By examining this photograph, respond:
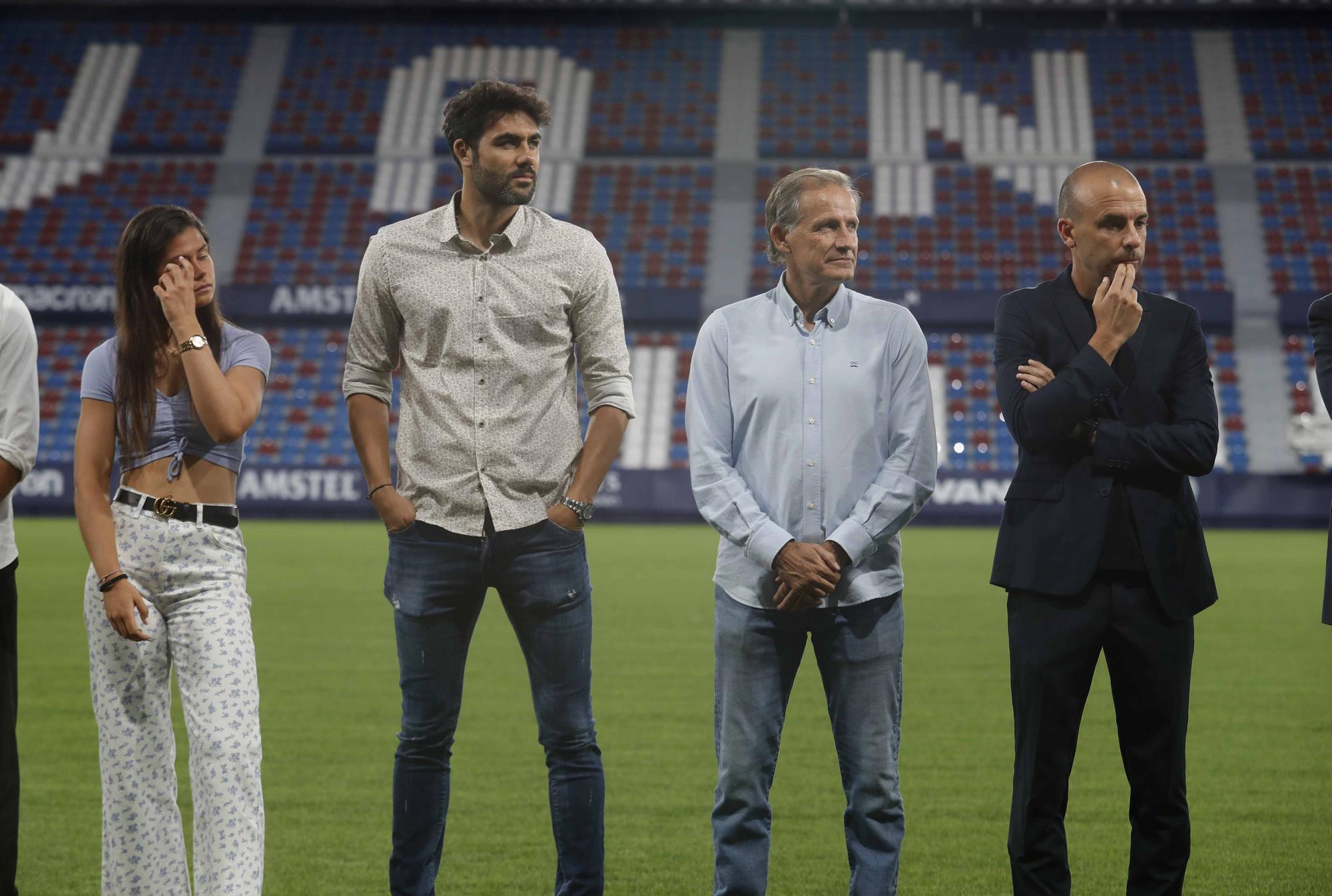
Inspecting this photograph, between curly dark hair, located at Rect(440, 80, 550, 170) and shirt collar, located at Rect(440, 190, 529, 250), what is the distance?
0.45 feet

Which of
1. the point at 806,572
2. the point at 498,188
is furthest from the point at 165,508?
the point at 806,572

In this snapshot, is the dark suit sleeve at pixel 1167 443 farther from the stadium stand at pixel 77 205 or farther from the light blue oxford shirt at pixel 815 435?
the stadium stand at pixel 77 205

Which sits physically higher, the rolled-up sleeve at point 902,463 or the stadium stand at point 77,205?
the stadium stand at point 77,205

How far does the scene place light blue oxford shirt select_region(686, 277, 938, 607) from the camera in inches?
133

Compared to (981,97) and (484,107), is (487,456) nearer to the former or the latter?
(484,107)

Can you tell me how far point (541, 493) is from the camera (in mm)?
3480

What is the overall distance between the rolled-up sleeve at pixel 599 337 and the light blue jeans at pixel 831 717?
63 cm

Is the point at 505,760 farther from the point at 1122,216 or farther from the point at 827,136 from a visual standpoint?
the point at 827,136

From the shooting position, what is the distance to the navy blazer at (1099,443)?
3.30 meters

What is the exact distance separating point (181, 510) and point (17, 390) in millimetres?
534

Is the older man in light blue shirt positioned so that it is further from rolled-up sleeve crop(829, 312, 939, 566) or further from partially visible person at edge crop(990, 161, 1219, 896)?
partially visible person at edge crop(990, 161, 1219, 896)

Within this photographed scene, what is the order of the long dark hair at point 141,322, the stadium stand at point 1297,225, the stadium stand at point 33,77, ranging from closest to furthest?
the long dark hair at point 141,322 < the stadium stand at point 1297,225 < the stadium stand at point 33,77

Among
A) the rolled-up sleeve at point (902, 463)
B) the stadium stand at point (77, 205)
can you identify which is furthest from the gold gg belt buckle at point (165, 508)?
the stadium stand at point (77, 205)

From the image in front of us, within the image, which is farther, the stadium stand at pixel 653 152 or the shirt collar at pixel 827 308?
the stadium stand at pixel 653 152
